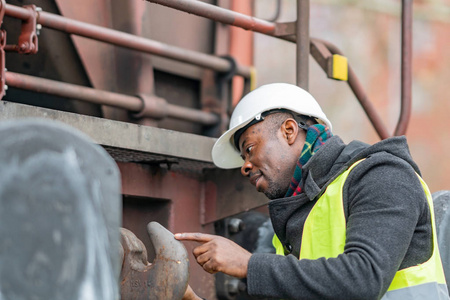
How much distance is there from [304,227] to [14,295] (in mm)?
1304

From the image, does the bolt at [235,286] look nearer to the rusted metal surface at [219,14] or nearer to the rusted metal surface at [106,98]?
the rusted metal surface at [106,98]

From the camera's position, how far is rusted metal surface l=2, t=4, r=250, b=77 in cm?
331

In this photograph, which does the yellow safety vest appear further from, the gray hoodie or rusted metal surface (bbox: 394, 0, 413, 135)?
rusted metal surface (bbox: 394, 0, 413, 135)

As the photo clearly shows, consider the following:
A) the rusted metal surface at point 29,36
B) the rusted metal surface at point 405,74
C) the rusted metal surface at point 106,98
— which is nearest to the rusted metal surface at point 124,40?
the rusted metal surface at point 29,36

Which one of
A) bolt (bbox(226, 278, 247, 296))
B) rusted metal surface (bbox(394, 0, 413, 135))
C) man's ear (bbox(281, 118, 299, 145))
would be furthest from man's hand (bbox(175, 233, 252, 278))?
rusted metal surface (bbox(394, 0, 413, 135))

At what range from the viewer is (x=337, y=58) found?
12.8 feet

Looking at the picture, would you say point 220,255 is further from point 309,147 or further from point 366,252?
point 309,147

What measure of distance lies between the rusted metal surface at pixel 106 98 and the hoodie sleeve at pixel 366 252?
128cm

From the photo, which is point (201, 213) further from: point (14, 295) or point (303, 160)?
point (14, 295)

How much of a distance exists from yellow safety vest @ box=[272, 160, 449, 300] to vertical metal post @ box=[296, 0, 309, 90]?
41.1 inches

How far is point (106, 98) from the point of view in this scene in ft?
11.7

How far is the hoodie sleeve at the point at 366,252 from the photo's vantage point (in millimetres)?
2459

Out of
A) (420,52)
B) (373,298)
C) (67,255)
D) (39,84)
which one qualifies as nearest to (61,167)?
(67,255)

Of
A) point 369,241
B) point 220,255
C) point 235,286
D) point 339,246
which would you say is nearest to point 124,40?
point 235,286
